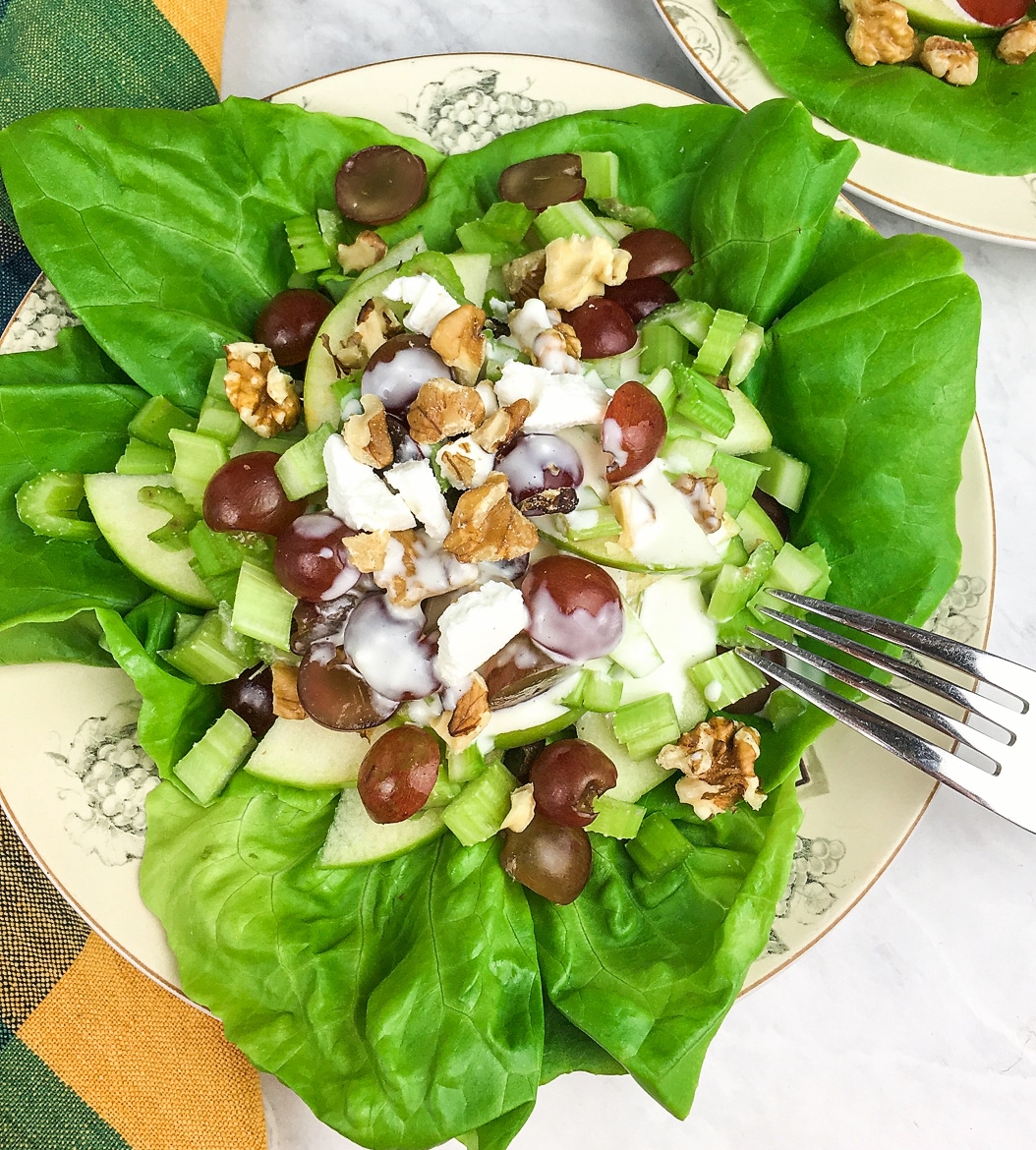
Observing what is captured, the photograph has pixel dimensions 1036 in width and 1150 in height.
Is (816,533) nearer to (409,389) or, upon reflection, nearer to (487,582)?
(487,582)

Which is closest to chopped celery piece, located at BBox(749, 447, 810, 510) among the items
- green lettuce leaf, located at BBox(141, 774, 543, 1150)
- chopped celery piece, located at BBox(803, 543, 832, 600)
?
chopped celery piece, located at BBox(803, 543, 832, 600)

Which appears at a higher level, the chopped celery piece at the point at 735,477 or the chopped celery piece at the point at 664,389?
the chopped celery piece at the point at 664,389

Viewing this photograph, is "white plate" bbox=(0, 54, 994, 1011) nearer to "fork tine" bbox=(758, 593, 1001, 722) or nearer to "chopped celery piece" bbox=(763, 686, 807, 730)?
"chopped celery piece" bbox=(763, 686, 807, 730)

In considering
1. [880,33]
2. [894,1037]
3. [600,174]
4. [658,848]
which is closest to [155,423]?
[600,174]

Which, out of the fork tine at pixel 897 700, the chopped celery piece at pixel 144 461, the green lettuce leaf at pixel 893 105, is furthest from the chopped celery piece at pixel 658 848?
the green lettuce leaf at pixel 893 105

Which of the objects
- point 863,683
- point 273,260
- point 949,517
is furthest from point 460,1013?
point 273,260

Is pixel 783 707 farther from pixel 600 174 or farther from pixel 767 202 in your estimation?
pixel 600 174

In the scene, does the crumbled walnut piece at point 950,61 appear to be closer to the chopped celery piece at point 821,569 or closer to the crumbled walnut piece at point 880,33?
the crumbled walnut piece at point 880,33
